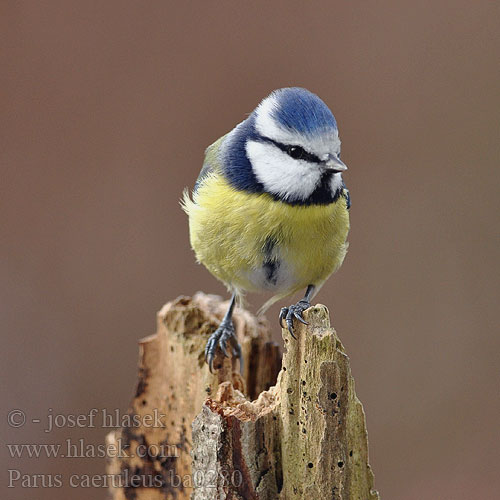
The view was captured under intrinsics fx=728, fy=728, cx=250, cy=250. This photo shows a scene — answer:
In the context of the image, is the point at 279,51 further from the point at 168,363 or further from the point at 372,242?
the point at 168,363

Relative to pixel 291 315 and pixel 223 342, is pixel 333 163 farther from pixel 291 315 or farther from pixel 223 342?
pixel 223 342

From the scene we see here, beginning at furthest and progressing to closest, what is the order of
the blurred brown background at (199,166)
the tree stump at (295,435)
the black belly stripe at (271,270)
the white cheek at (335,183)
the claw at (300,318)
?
the blurred brown background at (199,166)
the black belly stripe at (271,270)
the white cheek at (335,183)
the claw at (300,318)
the tree stump at (295,435)

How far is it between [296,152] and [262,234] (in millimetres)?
292

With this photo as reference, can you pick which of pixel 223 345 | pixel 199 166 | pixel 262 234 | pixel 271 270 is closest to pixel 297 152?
pixel 262 234

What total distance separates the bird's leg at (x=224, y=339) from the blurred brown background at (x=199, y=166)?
3.25 feet

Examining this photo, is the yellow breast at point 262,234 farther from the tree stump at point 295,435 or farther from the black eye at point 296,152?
the tree stump at point 295,435

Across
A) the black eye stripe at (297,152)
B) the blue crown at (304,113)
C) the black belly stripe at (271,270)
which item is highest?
the blue crown at (304,113)

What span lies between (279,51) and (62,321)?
5.89 ft

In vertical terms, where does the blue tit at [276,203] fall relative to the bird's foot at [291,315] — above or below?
above

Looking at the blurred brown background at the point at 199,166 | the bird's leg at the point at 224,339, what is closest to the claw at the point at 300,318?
the bird's leg at the point at 224,339

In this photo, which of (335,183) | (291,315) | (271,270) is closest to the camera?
(291,315)

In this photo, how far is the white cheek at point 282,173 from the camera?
2.10 metres

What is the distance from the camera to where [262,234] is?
223 centimetres

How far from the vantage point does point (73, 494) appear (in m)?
3.25
